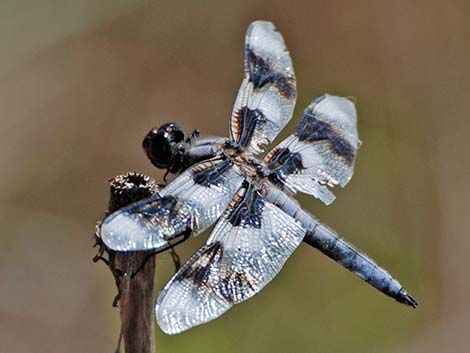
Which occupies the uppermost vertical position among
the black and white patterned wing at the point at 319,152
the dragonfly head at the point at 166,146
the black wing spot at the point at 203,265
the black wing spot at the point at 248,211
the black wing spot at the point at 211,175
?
the black and white patterned wing at the point at 319,152

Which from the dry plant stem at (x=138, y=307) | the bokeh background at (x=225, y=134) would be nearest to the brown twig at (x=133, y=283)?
the dry plant stem at (x=138, y=307)

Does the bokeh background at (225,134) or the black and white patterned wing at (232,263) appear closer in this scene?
the black and white patterned wing at (232,263)

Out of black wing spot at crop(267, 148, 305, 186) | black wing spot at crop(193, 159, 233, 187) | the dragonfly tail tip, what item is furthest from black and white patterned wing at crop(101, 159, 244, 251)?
the dragonfly tail tip

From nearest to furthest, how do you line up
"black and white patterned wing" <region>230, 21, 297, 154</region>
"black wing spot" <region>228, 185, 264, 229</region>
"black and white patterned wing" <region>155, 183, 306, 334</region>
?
"black and white patterned wing" <region>155, 183, 306, 334</region> < "black wing spot" <region>228, 185, 264, 229</region> < "black and white patterned wing" <region>230, 21, 297, 154</region>

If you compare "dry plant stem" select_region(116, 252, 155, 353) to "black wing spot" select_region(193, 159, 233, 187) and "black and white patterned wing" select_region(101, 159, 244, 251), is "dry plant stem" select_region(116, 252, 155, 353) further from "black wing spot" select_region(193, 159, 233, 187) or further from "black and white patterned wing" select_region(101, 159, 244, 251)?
"black wing spot" select_region(193, 159, 233, 187)

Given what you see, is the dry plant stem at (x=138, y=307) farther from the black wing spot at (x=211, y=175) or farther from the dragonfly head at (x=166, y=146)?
the dragonfly head at (x=166, y=146)

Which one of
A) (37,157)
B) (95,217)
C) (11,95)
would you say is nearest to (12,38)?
(11,95)

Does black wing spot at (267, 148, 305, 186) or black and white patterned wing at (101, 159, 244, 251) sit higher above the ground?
black wing spot at (267, 148, 305, 186)
